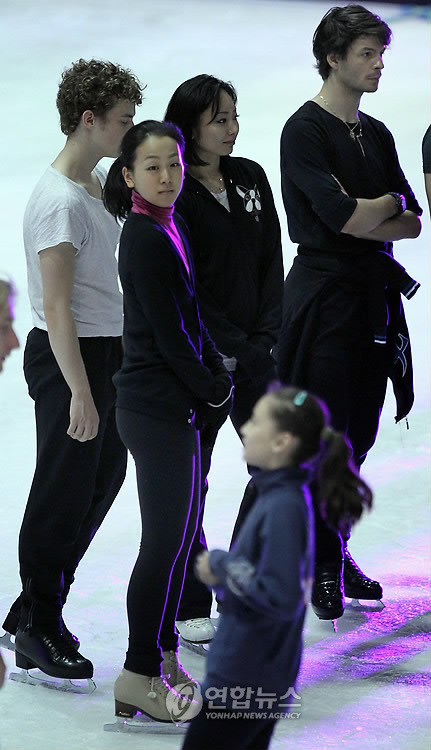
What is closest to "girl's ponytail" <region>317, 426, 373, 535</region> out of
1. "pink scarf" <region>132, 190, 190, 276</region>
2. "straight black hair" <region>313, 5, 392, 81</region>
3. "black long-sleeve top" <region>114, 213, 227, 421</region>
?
"black long-sleeve top" <region>114, 213, 227, 421</region>

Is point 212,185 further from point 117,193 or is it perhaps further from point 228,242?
point 117,193

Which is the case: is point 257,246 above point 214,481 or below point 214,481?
above

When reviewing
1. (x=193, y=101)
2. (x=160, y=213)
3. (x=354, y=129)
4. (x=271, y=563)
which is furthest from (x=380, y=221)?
(x=271, y=563)

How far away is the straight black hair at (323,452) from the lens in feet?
6.62

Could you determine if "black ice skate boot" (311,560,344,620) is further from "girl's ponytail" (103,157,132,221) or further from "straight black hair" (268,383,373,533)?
"straight black hair" (268,383,373,533)

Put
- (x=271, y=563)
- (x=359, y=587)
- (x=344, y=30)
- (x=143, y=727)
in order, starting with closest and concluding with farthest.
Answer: (x=271, y=563) < (x=143, y=727) < (x=344, y=30) < (x=359, y=587)

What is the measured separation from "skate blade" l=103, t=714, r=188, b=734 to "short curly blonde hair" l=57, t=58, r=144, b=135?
1.32 meters

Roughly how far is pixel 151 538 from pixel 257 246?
774 mm

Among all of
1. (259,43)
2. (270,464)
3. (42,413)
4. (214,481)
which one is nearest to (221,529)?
(214,481)

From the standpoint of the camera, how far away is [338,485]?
2.04m

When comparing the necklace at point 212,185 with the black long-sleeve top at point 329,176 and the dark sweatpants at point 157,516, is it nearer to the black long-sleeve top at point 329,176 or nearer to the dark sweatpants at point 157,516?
the black long-sleeve top at point 329,176

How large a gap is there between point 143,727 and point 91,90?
1.41m

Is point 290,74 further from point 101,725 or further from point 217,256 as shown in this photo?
point 101,725

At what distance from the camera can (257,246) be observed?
3158 millimetres
